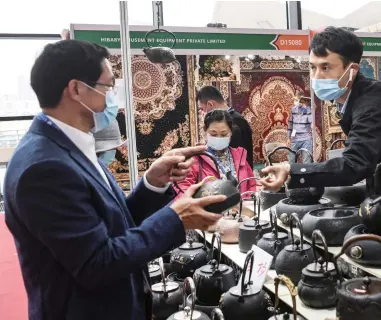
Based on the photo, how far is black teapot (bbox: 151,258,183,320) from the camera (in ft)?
5.97

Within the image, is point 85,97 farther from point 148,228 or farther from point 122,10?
point 122,10

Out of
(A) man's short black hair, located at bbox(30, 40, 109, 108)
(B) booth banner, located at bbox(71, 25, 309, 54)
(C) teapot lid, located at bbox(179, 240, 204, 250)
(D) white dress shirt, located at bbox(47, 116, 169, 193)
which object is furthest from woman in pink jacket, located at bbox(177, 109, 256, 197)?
(A) man's short black hair, located at bbox(30, 40, 109, 108)

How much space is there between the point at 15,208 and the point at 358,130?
Result: 57.4 inches

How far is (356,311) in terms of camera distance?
1.40 metres

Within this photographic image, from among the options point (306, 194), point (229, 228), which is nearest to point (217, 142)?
point (229, 228)

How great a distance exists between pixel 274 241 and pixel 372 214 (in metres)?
0.47

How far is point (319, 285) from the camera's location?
1.63m

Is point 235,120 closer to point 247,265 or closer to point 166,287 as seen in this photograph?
A: point 166,287

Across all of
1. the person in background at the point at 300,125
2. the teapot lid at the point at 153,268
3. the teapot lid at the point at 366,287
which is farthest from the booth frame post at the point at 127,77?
the person in background at the point at 300,125

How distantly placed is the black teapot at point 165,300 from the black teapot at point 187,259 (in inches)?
8.9

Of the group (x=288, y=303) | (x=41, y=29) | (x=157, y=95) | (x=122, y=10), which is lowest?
(x=288, y=303)

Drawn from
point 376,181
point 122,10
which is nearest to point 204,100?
point 122,10

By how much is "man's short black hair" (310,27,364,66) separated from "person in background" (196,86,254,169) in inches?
62.6

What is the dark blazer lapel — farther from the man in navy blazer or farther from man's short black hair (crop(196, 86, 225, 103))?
man's short black hair (crop(196, 86, 225, 103))
